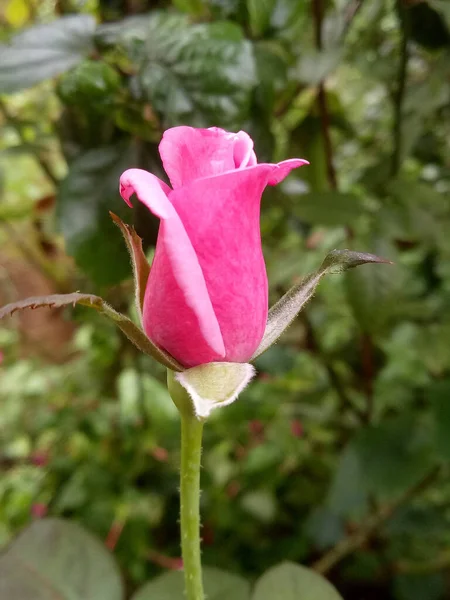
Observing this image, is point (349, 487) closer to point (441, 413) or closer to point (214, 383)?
point (441, 413)

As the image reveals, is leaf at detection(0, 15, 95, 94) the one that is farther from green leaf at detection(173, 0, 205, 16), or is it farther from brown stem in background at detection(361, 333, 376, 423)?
brown stem in background at detection(361, 333, 376, 423)

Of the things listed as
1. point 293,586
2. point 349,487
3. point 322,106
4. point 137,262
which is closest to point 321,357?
point 349,487

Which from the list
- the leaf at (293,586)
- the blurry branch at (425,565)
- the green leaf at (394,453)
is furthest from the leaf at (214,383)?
the blurry branch at (425,565)

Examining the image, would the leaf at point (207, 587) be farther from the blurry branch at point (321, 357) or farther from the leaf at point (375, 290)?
the blurry branch at point (321, 357)

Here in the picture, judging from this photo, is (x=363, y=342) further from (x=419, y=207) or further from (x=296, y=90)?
(x=296, y=90)

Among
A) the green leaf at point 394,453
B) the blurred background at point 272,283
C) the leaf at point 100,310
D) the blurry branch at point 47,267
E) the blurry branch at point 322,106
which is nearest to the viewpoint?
the leaf at point 100,310

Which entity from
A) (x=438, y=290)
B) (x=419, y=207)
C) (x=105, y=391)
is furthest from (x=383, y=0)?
(x=105, y=391)

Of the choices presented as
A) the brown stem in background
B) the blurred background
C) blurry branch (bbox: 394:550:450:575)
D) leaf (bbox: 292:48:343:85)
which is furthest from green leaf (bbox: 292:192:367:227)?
blurry branch (bbox: 394:550:450:575)
